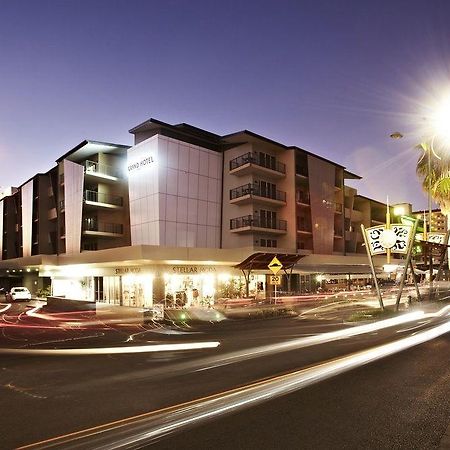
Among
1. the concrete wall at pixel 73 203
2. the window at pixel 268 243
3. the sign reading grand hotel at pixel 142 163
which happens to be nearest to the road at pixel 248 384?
the sign reading grand hotel at pixel 142 163

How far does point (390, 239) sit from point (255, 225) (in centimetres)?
1723

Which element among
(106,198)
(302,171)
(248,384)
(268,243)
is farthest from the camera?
(302,171)

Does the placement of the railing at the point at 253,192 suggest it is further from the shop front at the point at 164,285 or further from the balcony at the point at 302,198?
the shop front at the point at 164,285

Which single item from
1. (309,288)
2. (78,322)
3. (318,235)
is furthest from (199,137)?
(78,322)

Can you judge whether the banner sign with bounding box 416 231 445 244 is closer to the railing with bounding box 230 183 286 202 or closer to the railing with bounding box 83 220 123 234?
the railing with bounding box 230 183 286 202

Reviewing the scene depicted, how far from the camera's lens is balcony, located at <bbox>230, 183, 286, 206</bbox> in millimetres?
39562

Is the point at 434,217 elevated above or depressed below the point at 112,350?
above

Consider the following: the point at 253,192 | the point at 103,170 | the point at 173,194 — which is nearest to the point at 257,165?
the point at 253,192

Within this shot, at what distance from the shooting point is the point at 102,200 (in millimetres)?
44000

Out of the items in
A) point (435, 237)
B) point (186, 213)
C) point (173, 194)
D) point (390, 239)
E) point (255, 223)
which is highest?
point (173, 194)

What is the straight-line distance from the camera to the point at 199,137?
4238cm

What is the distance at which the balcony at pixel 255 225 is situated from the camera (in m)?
39.6

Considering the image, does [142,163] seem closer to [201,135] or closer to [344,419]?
[201,135]

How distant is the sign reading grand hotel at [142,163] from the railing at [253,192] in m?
9.21
